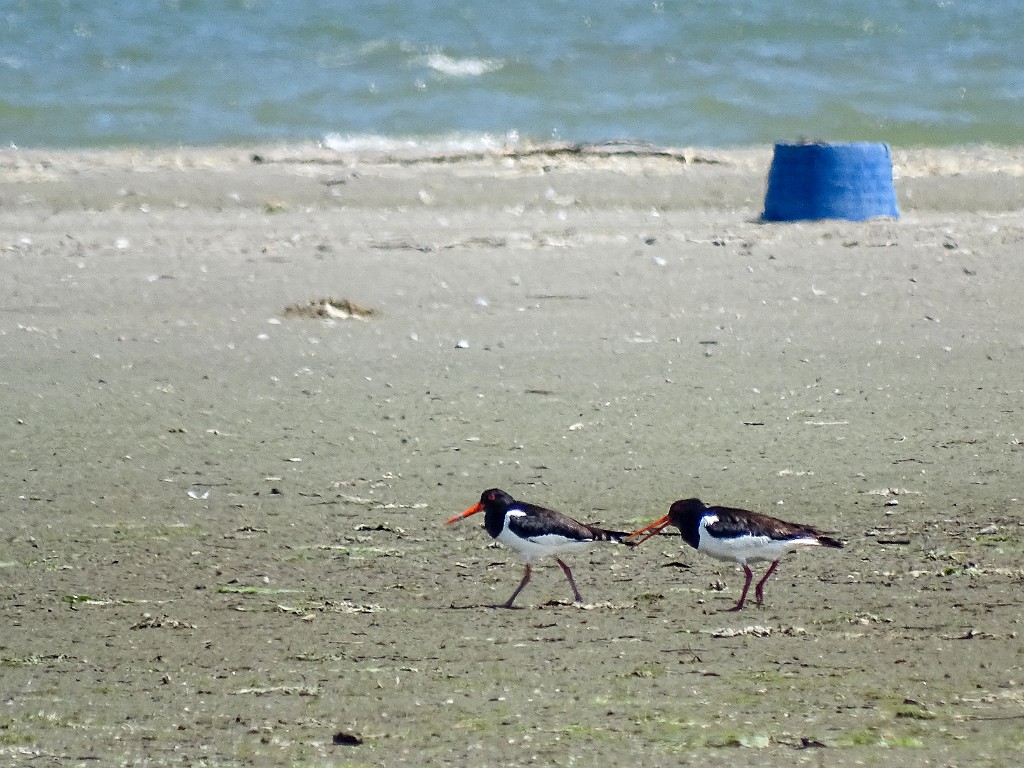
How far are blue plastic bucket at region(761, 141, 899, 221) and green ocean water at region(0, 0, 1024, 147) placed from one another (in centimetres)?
685

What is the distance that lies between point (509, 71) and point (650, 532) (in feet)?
59.3

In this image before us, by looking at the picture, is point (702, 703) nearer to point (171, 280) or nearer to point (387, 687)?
point (387, 687)

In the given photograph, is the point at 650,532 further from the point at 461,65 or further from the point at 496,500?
the point at 461,65

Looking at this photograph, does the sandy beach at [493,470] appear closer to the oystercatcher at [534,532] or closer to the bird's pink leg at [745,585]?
the bird's pink leg at [745,585]

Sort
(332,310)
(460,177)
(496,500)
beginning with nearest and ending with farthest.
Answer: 1. (496,500)
2. (332,310)
3. (460,177)

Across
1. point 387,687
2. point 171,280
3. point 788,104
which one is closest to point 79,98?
point 788,104

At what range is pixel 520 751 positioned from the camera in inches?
157

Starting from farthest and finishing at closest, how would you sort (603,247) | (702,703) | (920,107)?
(920,107) < (603,247) < (702,703)

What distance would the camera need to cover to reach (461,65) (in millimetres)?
23547

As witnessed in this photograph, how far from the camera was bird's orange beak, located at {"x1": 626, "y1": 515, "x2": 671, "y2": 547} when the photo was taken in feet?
18.0

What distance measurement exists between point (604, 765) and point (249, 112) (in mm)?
17892

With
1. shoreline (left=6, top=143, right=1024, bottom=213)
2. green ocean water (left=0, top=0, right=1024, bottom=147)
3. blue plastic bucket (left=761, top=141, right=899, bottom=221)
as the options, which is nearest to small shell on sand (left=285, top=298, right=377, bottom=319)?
shoreline (left=6, top=143, right=1024, bottom=213)

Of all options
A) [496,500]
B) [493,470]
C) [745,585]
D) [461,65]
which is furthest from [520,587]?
[461,65]

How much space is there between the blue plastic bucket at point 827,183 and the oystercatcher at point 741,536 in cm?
631
